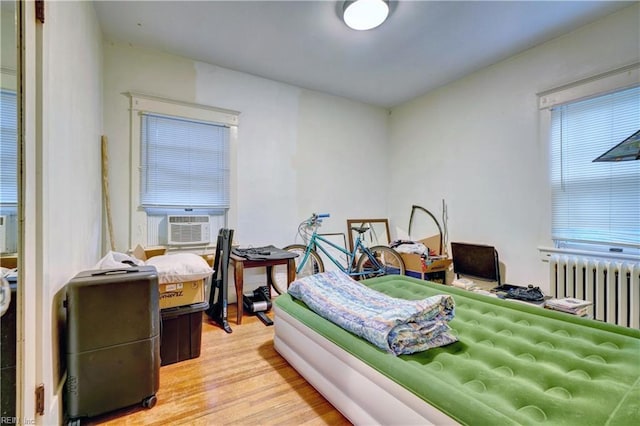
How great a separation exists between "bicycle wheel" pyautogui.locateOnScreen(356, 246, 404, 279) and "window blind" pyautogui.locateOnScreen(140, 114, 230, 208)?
6.61 feet

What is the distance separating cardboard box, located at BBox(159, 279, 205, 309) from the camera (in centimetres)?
208

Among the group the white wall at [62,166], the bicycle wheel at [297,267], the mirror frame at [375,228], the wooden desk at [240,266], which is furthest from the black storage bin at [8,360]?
the mirror frame at [375,228]

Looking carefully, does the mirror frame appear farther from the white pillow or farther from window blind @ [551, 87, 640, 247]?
the white pillow

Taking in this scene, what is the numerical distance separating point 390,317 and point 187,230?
8.14 feet

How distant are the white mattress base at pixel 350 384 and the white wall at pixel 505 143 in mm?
2668

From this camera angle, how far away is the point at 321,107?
420cm

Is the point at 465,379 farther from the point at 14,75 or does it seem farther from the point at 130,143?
the point at 130,143

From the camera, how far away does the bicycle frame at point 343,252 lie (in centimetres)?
387

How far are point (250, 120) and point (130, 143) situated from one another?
135cm

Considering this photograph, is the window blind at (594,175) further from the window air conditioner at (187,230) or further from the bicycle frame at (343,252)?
the window air conditioner at (187,230)

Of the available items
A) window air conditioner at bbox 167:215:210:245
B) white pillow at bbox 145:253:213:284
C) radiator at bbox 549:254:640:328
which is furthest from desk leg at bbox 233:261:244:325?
radiator at bbox 549:254:640:328

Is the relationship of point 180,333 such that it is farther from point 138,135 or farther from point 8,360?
point 138,135

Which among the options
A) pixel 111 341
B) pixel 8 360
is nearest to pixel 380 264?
pixel 111 341

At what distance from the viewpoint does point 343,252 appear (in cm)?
415
